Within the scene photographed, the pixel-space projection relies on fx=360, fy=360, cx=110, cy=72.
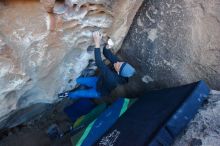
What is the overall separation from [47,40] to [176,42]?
1.10 m

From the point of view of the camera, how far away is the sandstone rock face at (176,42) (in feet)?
9.53

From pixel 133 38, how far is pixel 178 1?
620 mm

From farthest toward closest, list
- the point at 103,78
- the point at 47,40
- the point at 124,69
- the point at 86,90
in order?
the point at 86,90
the point at 103,78
the point at 124,69
the point at 47,40

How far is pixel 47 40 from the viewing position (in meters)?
2.87

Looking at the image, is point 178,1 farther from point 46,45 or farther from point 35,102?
point 35,102

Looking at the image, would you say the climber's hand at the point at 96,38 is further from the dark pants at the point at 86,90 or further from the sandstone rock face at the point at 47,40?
the dark pants at the point at 86,90

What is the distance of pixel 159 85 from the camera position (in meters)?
3.35

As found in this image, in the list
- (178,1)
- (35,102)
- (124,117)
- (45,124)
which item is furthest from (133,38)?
(45,124)

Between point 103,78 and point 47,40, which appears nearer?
point 47,40

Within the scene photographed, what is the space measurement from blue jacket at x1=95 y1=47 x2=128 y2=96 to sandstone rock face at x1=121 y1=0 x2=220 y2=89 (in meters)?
0.32

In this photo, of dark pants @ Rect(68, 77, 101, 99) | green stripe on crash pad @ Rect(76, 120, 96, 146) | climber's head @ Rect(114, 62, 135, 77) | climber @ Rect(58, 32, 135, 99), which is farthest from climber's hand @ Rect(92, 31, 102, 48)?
green stripe on crash pad @ Rect(76, 120, 96, 146)

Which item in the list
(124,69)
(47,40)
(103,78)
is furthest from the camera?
(103,78)

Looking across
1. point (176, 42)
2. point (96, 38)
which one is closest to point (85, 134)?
point (96, 38)

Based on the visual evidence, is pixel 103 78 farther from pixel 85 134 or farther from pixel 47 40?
pixel 47 40
